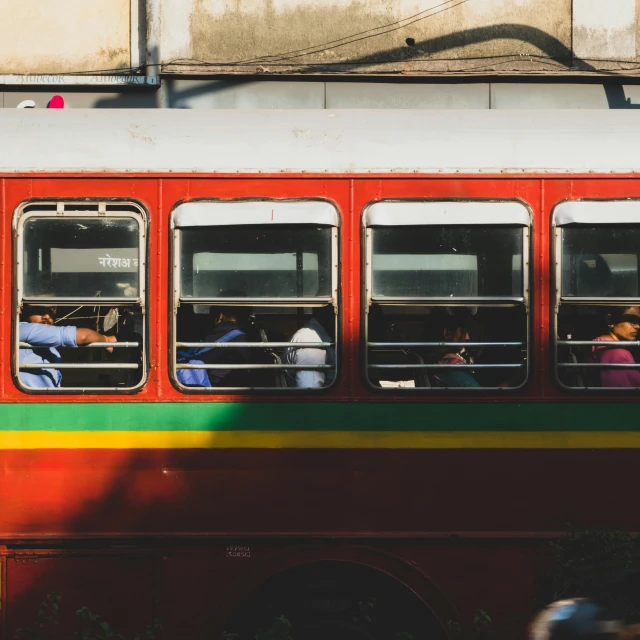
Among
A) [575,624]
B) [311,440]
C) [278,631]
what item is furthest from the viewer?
[311,440]

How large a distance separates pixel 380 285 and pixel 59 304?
164 cm

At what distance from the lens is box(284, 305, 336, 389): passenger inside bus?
14.3ft

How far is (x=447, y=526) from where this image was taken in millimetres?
4305

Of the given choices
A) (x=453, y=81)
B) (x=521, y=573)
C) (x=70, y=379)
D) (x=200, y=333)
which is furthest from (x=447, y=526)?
(x=453, y=81)

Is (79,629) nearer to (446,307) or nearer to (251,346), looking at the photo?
(251,346)

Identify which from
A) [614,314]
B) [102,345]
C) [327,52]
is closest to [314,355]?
[102,345]

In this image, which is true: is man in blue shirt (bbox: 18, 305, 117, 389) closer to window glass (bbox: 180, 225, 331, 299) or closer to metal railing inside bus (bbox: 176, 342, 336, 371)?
metal railing inside bus (bbox: 176, 342, 336, 371)

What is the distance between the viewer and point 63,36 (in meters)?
10.7

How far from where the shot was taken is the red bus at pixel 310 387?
429cm

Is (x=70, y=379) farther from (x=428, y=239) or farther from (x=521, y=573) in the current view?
(x=521, y=573)

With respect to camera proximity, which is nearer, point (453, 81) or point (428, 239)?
point (428, 239)

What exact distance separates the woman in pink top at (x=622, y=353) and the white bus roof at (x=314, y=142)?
0.74 meters

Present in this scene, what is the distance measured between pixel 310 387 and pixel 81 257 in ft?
4.43

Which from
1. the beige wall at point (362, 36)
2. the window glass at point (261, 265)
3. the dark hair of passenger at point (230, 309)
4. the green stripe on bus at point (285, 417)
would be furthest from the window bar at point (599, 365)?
the beige wall at point (362, 36)
